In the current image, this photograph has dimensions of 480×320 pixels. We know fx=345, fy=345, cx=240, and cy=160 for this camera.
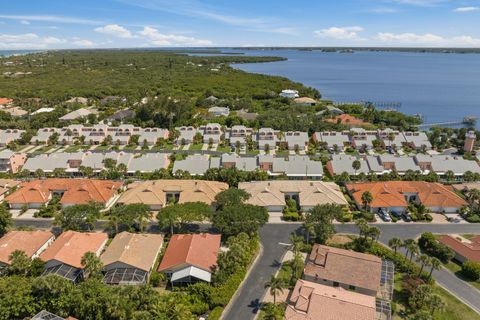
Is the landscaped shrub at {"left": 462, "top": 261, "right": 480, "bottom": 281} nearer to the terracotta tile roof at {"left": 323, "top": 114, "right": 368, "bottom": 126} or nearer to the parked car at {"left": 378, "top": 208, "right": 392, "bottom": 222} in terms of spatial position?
the parked car at {"left": 378, "top": 208, "right": 392, "bottom": 222}

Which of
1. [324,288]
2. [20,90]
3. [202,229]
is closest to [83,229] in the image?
[202,229]

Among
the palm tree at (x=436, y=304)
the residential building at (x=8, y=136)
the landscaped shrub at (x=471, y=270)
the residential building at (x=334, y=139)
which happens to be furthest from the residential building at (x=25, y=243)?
the residential building at (x=334, y=139)

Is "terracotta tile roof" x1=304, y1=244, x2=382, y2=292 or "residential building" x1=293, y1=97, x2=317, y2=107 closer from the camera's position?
"terracotta tile roof" x1=304, y1=244, x2=382, y2=292

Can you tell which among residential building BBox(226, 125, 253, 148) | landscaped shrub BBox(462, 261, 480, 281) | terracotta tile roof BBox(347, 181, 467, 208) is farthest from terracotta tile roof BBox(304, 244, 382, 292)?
residential building BBox(226, 125, 253, 148)

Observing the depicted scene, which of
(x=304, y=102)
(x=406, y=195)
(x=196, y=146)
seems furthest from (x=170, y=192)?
(x=304, y=102)

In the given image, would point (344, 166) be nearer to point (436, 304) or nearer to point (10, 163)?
point (436, 304)

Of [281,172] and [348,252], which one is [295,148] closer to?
[281,172]
